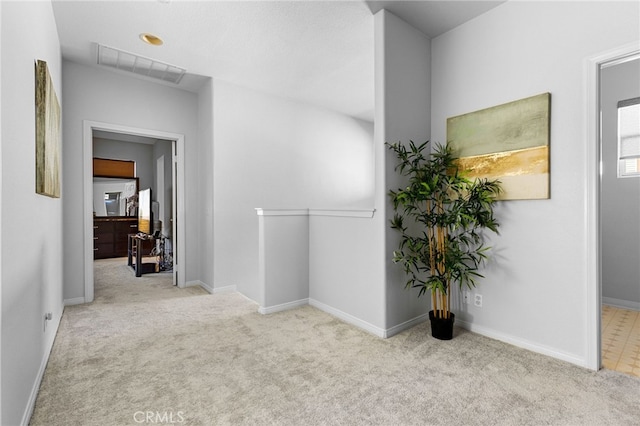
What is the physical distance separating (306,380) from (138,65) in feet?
12.2

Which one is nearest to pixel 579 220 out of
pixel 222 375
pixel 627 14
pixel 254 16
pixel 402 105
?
pixel 627 14

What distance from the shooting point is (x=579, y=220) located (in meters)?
2.06

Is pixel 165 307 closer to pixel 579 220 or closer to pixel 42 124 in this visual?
pixel 42 124

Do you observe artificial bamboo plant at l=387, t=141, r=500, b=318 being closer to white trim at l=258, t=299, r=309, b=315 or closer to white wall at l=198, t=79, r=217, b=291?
white trim at l=258, t=299, r=309, b=315

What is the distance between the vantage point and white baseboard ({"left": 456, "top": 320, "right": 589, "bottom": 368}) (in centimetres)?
207

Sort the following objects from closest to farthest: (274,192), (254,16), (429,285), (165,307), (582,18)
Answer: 1. (582,18)
2. (429,285)
3. (254,16)
4. (165,307)
5. (274,192)

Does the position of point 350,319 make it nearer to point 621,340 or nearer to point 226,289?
point 226,289

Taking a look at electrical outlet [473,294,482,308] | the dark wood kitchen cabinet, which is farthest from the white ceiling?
the dark wood kitchen cabinet

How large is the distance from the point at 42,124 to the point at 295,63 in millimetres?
2412

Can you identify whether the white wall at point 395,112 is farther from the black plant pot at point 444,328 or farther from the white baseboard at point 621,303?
the white baseboard at point 621,303

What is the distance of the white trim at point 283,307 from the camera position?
10.1 feet

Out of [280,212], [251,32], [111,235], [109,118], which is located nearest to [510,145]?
[280,212]

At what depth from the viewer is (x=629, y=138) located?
315 cm

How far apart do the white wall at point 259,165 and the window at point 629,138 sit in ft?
11.1
